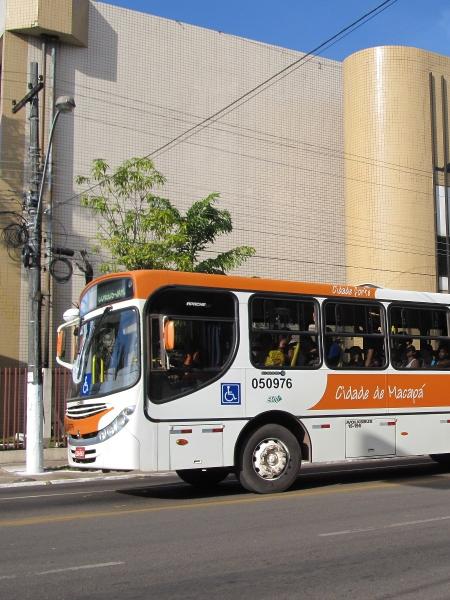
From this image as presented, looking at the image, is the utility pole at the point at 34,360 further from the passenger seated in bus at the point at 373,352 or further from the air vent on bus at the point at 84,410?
the passenger seated in bus at the point at 373,352

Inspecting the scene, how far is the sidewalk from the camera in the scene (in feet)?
49.0

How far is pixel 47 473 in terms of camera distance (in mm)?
16172

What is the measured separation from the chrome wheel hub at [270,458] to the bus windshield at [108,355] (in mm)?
2265

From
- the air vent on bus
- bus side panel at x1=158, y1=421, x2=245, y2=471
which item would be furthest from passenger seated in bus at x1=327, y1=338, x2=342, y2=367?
the air vent on bus

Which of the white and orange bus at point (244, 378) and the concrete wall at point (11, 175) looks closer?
the white and orange bus at point (244, 378)

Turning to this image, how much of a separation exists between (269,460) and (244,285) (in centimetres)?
265

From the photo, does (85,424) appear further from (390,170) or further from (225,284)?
(390,170)

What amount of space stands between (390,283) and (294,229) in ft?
14.4

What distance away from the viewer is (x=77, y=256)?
23219mm

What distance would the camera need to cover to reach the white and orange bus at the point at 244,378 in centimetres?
1034

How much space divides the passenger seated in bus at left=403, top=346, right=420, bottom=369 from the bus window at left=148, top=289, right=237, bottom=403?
3.53 meters

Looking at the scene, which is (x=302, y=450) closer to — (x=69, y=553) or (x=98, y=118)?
(x=69, y=553)

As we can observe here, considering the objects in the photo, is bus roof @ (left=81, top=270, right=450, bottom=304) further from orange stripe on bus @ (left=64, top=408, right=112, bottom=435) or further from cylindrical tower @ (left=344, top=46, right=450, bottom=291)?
cylindrical tower @ (left=344, top=46, right=450, bottom=291)

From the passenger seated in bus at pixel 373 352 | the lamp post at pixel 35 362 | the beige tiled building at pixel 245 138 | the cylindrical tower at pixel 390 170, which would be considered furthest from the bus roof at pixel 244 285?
the cylindrical tower at pixel 390 170
